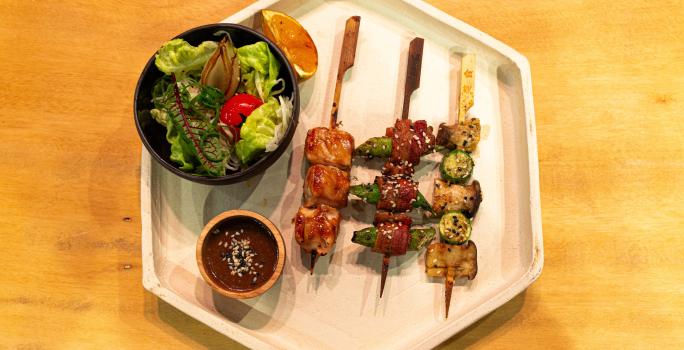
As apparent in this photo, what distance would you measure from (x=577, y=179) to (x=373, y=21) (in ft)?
6.14

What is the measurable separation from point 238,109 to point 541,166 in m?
2.18

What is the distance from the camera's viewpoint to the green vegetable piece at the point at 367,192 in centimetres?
342

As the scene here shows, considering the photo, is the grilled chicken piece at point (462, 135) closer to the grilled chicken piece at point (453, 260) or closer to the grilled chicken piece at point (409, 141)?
the grilled chicken piece at point (409, 141)

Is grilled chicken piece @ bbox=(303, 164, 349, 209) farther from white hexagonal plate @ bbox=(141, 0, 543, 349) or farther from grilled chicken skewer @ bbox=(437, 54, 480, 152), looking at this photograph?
grilled chicken skewer @ bbox=(437, 54, 480, 152)

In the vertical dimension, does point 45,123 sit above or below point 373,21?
below

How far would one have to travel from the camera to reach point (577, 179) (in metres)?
3.70

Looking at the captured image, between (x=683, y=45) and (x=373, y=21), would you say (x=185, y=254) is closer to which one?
(x=373, y=21)

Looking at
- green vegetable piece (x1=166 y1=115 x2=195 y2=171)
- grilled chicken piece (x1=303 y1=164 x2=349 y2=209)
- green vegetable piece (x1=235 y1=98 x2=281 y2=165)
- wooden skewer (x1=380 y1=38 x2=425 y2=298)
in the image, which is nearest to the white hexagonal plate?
wooden skewer (x1=380 y1=38 x2=425 y2=298)

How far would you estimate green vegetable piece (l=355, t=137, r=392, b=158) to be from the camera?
3.45 metres

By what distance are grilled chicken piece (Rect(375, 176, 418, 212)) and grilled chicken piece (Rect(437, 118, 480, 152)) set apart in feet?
1.25

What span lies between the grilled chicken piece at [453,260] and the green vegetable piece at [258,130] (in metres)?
1.33

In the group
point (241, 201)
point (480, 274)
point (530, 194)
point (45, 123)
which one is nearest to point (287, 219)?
point (241, 201)

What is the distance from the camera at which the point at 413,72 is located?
A: 11.8 ft

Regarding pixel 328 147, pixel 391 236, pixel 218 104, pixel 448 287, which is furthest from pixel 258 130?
pixel 448 287
